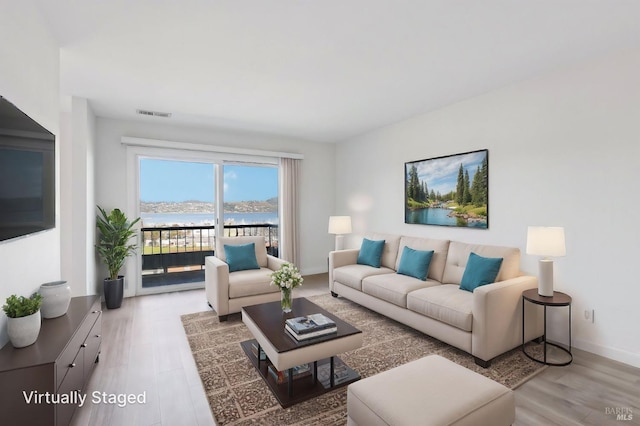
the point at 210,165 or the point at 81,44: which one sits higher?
the point at 81,44

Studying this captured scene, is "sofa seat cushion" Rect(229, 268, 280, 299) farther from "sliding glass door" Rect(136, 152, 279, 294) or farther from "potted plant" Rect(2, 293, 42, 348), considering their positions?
"potted plant" Rect(2, 293, 42, 348)

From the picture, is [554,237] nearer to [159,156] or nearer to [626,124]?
[626,124]

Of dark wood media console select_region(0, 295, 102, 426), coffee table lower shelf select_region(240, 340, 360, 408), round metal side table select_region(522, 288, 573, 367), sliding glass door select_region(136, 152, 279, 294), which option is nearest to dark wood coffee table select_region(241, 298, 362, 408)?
coffee table lower shelf select_region(240, 340, 360, 408)

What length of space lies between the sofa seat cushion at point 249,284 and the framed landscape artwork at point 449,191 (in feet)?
7.47

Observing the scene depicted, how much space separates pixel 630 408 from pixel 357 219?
4.09m

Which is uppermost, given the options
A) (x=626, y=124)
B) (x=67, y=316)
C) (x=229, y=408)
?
(x=626, y=124)

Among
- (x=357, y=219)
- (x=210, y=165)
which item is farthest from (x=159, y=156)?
(x=357, y=219)

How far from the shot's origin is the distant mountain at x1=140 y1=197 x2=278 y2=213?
495 centimetres

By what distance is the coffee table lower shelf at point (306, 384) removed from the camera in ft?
6.95

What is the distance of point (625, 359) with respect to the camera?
8.40 ft

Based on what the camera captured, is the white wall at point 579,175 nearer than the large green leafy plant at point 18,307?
No

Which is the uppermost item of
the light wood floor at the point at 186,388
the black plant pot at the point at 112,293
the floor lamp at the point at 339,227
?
the floor lamp at the point at 339,227

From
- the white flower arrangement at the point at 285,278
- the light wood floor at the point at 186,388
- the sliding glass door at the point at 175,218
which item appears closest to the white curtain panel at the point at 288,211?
the sliding glass door at the point at 175,218

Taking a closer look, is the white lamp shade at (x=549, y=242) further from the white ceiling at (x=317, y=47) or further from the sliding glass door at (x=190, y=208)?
the sliding glass door at (x=190, y=208)
